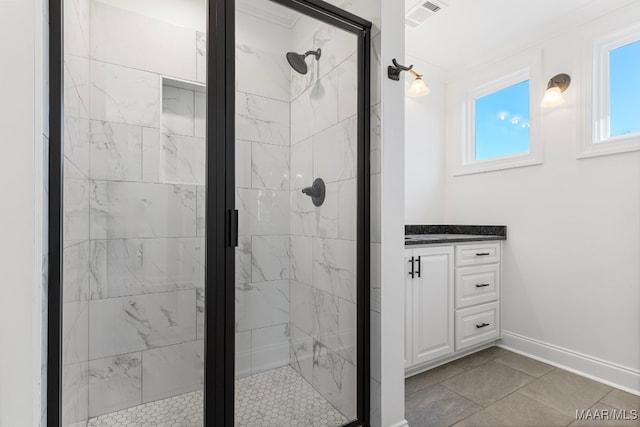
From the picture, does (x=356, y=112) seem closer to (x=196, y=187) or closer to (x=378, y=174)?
(x=378, y=174)

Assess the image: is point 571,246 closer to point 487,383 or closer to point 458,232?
point 458,232

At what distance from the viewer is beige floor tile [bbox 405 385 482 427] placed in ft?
5.15

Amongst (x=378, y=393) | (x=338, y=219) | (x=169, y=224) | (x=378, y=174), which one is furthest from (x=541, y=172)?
(x=169, y=224)

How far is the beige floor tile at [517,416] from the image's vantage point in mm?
1533

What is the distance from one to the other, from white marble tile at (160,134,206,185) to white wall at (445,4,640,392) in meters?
2.40

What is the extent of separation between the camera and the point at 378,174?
1418 mm

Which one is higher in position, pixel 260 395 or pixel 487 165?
pixel 487 165

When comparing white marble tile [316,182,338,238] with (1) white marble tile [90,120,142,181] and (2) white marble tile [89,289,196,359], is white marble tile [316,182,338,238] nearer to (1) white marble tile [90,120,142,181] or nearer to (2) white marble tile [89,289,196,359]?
(2) white marble tile [89,289,196,359]

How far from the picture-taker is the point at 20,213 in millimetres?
721

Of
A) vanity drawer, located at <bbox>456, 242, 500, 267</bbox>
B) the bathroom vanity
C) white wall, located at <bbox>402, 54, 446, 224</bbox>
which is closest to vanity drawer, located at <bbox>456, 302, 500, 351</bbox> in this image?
the bathroom vanity

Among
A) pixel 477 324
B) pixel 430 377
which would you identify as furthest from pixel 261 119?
pixel 477 324

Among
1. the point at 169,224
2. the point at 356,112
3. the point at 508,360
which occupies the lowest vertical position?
the point at 508,360

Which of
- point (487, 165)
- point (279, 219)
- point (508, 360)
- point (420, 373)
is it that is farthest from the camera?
point (487, 165)

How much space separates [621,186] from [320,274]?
2.02 m
